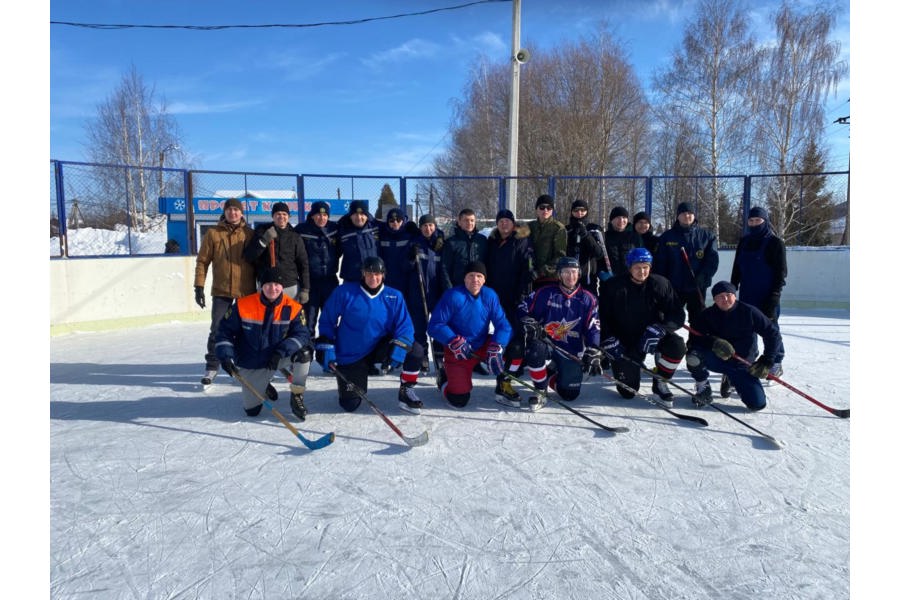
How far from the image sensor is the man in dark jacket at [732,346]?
3824mm

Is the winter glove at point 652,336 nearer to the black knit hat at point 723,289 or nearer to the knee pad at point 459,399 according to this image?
the black knit hat at point 723,289

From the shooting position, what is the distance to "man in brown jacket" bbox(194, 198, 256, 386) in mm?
4469

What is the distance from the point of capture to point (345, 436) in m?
3.38

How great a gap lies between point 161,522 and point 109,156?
2236 centimetres

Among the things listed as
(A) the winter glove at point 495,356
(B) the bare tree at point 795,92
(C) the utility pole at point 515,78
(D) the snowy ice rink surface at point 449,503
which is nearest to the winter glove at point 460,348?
(A) the winter glove at point 495,356

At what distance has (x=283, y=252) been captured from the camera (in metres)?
4.61

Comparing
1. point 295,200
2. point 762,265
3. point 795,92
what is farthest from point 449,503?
point 795,92

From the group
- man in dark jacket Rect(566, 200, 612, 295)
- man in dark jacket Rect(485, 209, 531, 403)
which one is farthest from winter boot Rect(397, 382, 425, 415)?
man in dark jacket Rect(566, 200, 612, 295)

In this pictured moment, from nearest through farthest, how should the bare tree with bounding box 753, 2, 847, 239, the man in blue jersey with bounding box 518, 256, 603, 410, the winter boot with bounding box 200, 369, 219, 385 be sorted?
the man in blue jersey with bounding box 518, 256, 603, 410 < the winter boot with bounding box 200, 369, 219, 385 < the bare tree with bounding box 753, 2, 847, 239

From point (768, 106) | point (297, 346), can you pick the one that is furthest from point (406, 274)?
point (768, 106)

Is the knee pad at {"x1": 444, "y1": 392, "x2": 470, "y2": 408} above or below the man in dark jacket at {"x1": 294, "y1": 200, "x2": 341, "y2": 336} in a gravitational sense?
below

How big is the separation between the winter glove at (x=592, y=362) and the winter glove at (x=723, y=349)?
0.78m

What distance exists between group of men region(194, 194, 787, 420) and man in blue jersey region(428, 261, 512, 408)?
0.03ft

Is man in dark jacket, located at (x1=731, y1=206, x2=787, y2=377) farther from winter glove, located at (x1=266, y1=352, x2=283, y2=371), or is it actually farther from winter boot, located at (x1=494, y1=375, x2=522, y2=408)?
winter glove, located at (x1=266, y1=352, x2=283, y2=371)
